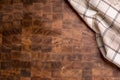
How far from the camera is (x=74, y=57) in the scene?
1528 millimetres

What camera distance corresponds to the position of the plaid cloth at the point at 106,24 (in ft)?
4.65

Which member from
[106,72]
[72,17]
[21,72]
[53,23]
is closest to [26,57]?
[21,72]

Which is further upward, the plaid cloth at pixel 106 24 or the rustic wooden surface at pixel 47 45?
the plaid cloth at pixel 106 24

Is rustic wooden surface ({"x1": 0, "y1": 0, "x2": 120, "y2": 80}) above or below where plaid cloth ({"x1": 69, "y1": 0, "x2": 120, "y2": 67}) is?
below

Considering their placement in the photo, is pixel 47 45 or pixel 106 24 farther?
pixel 47 45

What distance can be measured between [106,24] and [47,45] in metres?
0.38

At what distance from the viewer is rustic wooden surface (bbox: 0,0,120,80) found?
151 centimetres

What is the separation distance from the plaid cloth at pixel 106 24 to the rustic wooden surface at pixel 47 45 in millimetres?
61

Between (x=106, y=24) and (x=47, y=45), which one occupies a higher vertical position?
(x=106, y=24)

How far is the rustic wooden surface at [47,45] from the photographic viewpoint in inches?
59.4

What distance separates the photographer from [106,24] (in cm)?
145

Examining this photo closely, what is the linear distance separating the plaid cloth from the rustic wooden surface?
61 millimetres

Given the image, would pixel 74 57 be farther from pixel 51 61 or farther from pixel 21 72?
pixel 21 72

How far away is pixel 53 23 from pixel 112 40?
1.25 feet
